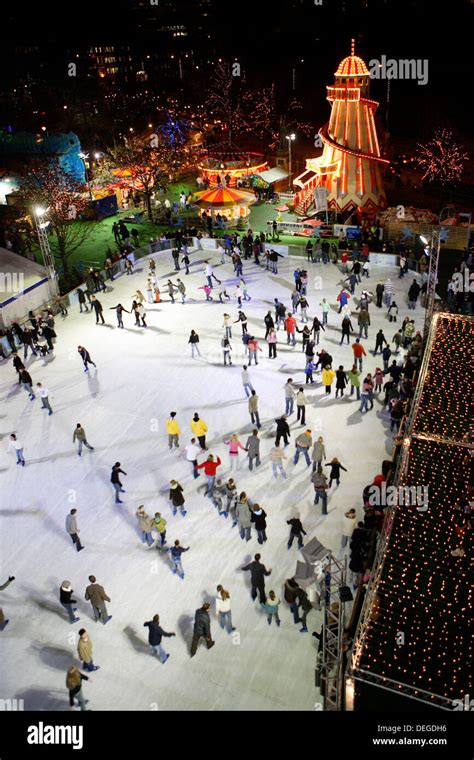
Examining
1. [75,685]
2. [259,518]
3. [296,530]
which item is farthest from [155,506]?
[75,685]

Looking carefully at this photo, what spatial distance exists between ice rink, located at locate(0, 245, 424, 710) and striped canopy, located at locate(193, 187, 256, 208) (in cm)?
961

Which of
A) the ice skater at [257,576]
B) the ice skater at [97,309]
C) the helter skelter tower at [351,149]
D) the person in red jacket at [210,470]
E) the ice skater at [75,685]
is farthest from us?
the helter skelter tower at [351,149]

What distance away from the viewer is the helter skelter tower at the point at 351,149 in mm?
28953

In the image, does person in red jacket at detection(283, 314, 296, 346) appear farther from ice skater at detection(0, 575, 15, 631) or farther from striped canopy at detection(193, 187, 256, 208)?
striped canopy at detection(193, 187, 256, 208)

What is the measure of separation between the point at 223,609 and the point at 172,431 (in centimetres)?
A: 511

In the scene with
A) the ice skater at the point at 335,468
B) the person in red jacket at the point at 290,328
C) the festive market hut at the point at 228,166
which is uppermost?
the festive market hut at the point at 228,166

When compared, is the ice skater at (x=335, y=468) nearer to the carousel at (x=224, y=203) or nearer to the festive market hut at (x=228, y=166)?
the carousel at (x=224, y=203)

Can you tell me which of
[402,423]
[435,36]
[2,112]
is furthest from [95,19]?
[402,423]

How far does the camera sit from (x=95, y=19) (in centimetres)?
7831

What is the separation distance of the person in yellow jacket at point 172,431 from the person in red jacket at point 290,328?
5435 mm

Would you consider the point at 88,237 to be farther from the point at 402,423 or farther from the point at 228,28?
the point at 228,28

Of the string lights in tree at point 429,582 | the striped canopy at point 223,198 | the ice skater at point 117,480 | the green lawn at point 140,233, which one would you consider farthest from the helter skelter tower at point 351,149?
the ice skater at point 117,480

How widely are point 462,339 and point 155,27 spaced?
94925 mm

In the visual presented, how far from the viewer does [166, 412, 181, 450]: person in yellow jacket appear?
1449 cm
